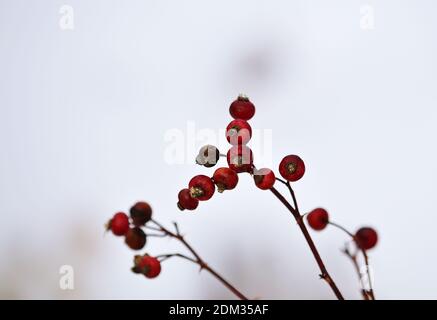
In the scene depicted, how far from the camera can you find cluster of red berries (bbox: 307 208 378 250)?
0.83 metres

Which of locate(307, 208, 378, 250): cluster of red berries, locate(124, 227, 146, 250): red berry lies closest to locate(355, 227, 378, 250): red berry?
locate(307, 208, 378, 250): cluster of red berries

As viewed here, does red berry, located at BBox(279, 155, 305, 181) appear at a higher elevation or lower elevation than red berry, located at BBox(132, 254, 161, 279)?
higher

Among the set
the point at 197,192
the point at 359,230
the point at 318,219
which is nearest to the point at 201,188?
the point at 197,192

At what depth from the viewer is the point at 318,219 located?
83 centimetres

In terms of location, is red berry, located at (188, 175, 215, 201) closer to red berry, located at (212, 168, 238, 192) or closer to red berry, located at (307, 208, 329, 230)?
red berry, located at (212, 168, 238, 192)

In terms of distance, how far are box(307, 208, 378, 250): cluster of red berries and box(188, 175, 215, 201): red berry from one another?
0.22 metres

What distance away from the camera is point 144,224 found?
741 millimetres

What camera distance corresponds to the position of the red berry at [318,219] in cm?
83

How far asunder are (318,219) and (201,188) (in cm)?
25

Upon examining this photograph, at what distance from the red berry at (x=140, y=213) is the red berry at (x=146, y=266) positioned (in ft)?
0.19
